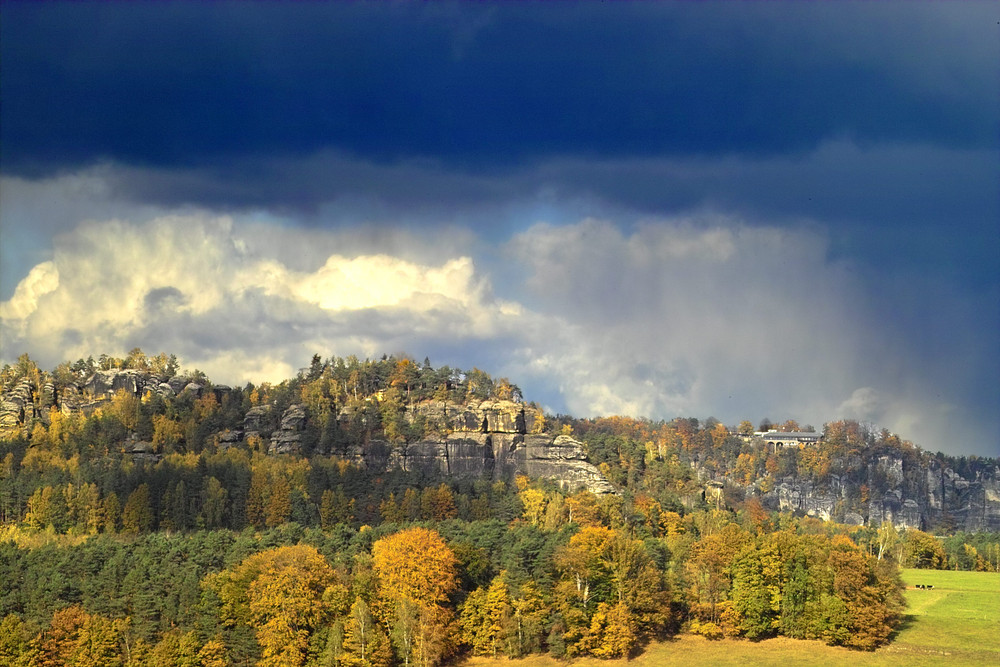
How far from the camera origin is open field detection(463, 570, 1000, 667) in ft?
310

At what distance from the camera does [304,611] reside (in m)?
93.4

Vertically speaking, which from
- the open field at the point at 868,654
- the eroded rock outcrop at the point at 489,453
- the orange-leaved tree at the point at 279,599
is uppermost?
the eroded rock outcrop at the point at 489,453

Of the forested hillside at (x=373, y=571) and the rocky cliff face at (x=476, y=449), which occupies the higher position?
the rocky cliff face at (x=476, y=449)

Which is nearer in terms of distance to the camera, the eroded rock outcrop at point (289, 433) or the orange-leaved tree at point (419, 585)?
the orange-leaved tree at point (419, 585)

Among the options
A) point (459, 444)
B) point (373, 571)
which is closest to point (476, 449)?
point (459, 444)

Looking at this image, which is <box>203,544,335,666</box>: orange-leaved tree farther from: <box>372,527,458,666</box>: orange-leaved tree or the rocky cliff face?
the rocky cliff face

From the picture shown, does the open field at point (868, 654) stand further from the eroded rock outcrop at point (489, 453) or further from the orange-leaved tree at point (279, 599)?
the eroded rock outcrop at point (489, 453)

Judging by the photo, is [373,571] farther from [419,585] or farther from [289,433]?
[289,433]

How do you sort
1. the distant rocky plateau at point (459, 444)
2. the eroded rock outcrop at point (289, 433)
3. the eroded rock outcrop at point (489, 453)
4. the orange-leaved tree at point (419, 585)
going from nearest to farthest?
the orange-leaved tree at point (419, 585) → the eroded rock outcrop at point (489, 453) → the distant rocky plateau at point (459, 444) → the eroded rock outcrop at point (289, 433)

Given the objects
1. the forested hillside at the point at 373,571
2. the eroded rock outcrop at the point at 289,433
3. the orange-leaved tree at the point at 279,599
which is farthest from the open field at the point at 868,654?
the eroded rock outcrop at the point at 289,433

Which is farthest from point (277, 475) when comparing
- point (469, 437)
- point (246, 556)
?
point (246, 556)

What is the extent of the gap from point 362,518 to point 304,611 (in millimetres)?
57195

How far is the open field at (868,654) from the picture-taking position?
310 feet

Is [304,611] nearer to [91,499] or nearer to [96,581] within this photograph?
[96,581]
